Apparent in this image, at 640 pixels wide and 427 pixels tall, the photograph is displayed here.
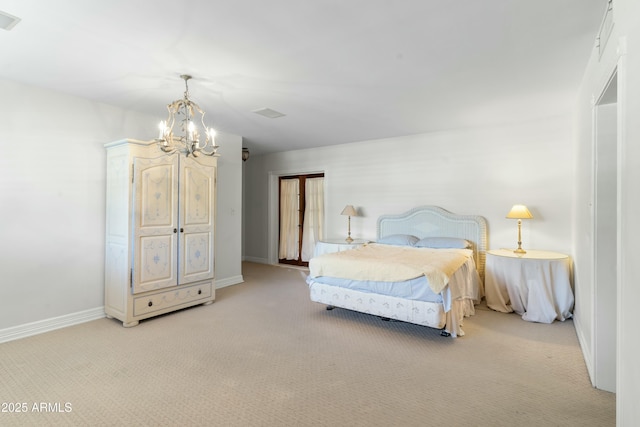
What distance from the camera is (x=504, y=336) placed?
10.3 ft

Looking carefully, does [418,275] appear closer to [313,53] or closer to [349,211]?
[313,53]

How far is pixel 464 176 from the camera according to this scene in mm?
4742

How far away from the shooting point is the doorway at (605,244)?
2.16m

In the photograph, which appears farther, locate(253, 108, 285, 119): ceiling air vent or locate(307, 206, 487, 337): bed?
locate(253, 108, 285, 119): ceiling air vent

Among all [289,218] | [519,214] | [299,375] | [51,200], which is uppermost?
[51,200]

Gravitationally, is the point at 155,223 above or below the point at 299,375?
above

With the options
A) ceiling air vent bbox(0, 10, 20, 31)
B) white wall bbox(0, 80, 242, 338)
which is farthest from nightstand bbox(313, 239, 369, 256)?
ceiling air vent bbox(0, 10, 20, 31)

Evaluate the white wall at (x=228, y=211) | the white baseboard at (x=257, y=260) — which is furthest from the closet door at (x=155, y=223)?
the white baseboard at (x=257, y=260)

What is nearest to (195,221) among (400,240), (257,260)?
(400,240)

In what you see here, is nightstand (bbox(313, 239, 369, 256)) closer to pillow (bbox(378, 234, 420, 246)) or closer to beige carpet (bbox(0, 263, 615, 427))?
pillow (bbox(378, 234, 420, 246))

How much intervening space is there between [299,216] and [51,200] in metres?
4.18

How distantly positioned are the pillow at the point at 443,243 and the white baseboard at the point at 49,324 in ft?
13.7

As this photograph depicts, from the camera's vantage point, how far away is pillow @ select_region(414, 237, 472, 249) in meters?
4.32

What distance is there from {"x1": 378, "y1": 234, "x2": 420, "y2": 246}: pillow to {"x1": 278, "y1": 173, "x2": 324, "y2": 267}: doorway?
1787 mm
